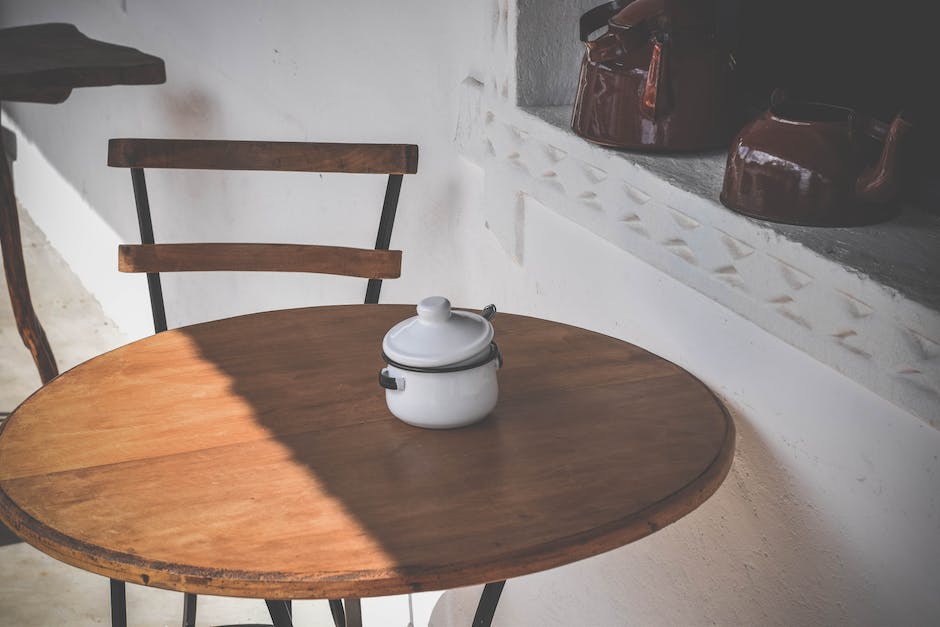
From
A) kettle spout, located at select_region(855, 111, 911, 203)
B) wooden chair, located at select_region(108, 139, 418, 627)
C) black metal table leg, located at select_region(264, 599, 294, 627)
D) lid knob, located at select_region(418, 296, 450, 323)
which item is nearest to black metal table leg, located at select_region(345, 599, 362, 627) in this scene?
black metal table leg, located at select_region(264, 599, 294, 627)

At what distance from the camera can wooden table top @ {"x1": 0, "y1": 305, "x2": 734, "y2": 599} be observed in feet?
3.58

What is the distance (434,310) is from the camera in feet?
4.45

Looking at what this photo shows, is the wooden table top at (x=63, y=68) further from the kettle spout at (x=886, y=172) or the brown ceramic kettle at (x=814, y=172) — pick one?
the kettle spout at (x=886, y=172)

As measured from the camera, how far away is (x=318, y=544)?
1108mm

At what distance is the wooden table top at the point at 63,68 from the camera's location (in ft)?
9.53

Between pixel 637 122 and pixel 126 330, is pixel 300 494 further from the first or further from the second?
pixel 126 330

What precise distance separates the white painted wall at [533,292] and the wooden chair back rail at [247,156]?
0.25m

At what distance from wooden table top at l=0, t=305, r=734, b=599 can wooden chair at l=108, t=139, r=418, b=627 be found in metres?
0.45

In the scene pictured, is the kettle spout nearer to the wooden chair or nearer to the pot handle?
the pot handle

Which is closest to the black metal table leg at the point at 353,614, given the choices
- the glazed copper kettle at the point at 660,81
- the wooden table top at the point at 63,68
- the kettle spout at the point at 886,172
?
the glazed copper kettle at the point at 660,81

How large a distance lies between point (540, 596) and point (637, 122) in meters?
1.06

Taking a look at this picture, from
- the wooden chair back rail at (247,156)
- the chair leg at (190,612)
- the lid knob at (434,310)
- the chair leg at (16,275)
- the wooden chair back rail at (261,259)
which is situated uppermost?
the lid knob at (434,310)

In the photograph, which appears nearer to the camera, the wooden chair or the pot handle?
the pot handle

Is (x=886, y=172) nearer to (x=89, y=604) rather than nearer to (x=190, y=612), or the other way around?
(x=190, y=612)
